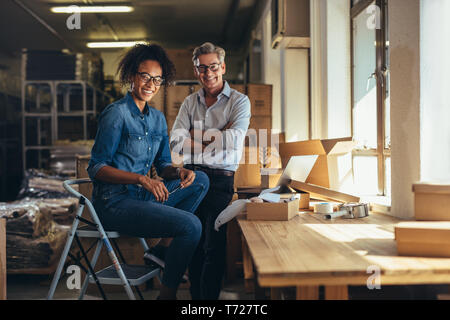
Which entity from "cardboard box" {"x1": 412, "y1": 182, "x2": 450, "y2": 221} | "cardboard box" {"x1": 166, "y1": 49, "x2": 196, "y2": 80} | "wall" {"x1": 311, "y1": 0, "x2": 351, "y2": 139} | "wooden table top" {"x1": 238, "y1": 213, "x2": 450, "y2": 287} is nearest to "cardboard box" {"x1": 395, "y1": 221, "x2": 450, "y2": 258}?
"wooden table top" {"x1": 238, "y1": 213, "x2": 450, "y2": 287}

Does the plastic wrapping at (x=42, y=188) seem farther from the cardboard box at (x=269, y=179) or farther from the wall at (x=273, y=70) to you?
the wall at (x=273, y=70)

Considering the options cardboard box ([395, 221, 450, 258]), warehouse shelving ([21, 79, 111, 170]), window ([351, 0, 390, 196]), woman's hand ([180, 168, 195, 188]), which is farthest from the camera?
warehouse shelving ([21, 79, 111, 170])

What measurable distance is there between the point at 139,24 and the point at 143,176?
7.33 metres

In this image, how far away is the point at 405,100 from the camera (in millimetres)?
2082

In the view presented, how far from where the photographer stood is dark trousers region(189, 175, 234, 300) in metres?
2.51

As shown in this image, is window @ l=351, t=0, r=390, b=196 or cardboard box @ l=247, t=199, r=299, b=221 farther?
window @ l=351, t=0, r=390, b=196

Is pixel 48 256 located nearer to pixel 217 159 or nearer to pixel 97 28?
pixel 217 159

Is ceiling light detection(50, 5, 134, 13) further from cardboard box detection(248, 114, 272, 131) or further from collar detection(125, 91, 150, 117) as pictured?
collar detection(125, 91, 150, 117)

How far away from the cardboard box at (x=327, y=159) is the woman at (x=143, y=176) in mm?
834

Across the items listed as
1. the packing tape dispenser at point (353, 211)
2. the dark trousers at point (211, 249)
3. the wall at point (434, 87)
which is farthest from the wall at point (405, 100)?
the dark trousers at point (211, 249)

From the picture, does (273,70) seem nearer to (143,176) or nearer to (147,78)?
(147,78)

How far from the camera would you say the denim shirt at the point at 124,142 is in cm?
217

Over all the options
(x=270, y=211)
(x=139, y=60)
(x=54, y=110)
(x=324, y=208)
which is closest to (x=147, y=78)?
(x=139, y=60)

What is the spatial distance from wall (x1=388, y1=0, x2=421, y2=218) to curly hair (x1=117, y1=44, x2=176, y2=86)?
1249mm
